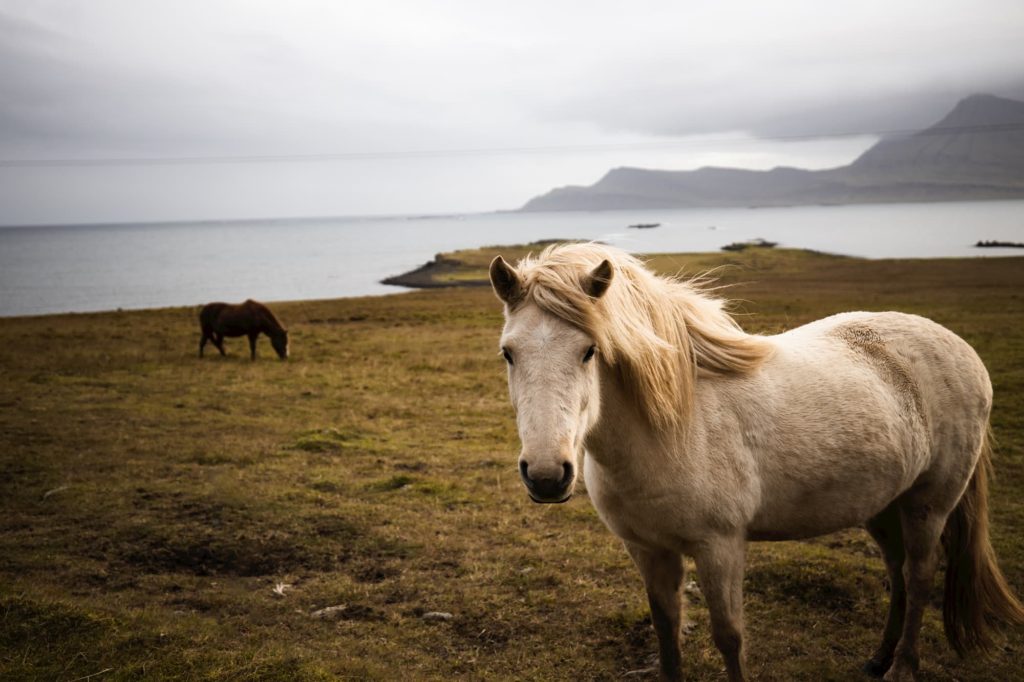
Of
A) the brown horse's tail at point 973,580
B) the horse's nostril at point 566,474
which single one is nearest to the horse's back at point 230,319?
the horse's nostril at point 566,474

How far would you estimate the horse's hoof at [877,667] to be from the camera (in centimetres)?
416

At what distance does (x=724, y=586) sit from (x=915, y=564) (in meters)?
1.76

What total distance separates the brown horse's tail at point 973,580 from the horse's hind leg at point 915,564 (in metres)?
0.37

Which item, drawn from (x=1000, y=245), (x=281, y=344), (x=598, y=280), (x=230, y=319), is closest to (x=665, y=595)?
(x=598, y=280)

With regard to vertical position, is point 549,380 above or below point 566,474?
above

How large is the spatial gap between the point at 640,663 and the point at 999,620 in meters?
2.60

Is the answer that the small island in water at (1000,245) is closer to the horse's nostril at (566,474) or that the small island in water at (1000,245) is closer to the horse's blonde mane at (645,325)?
the horse's blonde mane at (645,325)

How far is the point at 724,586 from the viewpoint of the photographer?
311cm

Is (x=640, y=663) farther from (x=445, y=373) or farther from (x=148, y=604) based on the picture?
(x=445, y=373)

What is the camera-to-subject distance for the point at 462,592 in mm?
5211

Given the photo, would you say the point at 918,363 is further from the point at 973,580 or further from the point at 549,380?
the point at 549,380

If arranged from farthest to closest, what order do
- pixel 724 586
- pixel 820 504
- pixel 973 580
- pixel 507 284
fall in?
A: pixel 973 580
pixel 820 504
pixel 724 586
pixel 507 284

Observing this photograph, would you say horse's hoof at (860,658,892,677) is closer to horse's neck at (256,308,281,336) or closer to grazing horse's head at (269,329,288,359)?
grazing horse's head at (269,329,288,359)

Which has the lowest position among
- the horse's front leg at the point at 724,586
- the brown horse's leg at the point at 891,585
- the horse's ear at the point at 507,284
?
the brown horse's leg at the point at 891,585
